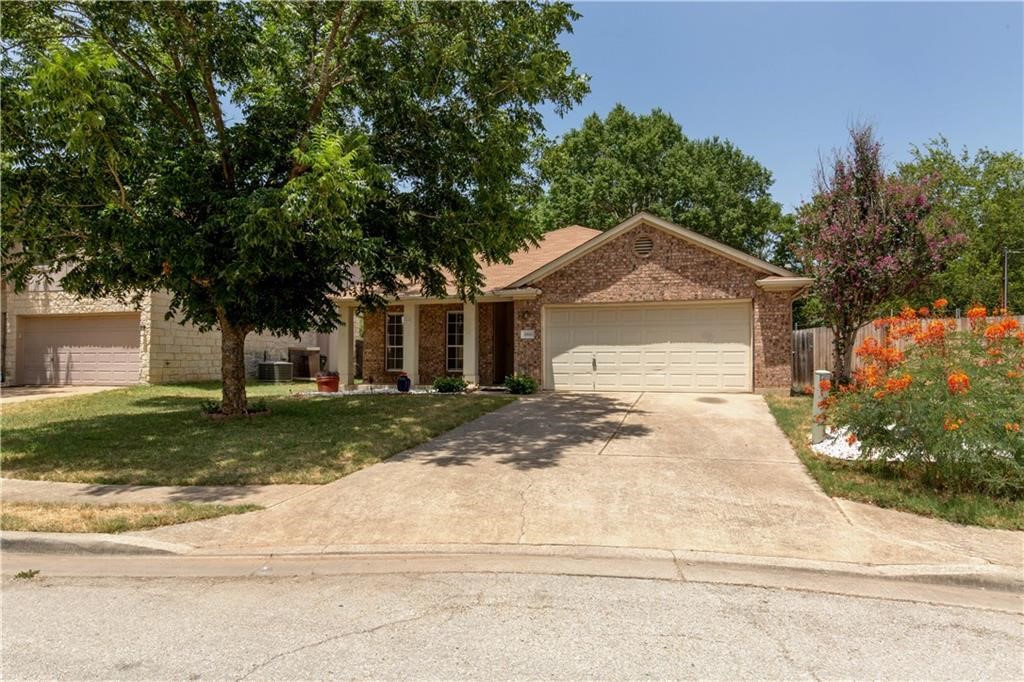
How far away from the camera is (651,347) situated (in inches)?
608

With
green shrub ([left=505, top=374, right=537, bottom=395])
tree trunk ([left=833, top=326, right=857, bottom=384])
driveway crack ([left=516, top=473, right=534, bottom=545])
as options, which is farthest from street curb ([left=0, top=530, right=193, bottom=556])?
tree trunk ([left=833, top=326, right=857, bottom=384])

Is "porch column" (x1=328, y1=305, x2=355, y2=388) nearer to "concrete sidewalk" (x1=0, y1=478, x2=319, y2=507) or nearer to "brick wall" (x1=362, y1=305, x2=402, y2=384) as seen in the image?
"brick wall" (x1=362, y1=305, x2=402, y2=384)

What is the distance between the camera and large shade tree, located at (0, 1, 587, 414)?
858 cm

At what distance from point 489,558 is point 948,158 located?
150 feet

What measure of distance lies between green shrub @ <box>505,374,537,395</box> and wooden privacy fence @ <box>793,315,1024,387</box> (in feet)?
25.5

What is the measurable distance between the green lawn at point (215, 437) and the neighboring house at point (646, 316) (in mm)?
2663

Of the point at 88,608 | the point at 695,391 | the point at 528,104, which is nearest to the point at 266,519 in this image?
the point at 88,608

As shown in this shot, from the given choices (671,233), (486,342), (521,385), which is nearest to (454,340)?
(486,342)

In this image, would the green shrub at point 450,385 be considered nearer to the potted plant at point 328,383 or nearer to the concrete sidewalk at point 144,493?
the potted plant at point 328,383

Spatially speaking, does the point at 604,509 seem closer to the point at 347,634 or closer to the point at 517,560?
the point at 517,560

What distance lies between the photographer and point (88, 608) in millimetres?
4199

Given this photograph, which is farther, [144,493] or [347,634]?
[144,493]

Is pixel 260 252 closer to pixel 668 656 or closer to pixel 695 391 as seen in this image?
pixel 668 656

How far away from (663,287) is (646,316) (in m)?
0.87
